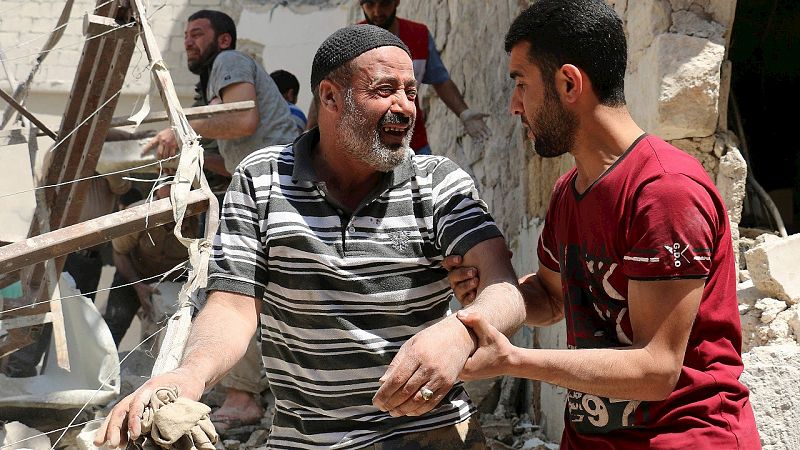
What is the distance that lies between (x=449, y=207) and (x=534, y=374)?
2.11 feet

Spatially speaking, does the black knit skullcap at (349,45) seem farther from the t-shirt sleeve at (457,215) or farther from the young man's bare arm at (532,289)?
the young man's bare arm at (532,289)

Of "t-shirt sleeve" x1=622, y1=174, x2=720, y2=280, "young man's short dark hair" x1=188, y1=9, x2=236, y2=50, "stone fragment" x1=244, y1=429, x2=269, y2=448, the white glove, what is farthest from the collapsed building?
"young man's short dark hair" x1=188, y1=9, x2=236, y2=50

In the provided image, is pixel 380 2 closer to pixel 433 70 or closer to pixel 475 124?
pixel 433 70

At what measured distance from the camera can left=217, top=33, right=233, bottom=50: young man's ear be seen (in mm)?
5832

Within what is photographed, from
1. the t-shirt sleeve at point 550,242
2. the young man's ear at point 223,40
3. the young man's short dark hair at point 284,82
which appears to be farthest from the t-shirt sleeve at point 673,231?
the young man's short dark hair at point 284,82

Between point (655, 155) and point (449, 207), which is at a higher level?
point (655, 155)

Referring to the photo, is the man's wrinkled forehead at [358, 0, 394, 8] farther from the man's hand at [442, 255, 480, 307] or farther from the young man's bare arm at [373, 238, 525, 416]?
the young man's bare arm at [373, 238, 525, 416]

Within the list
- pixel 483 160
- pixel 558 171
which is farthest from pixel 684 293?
pixel 483 160

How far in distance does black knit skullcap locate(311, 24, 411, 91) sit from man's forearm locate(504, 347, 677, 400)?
3.29 ft

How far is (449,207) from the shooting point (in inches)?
102

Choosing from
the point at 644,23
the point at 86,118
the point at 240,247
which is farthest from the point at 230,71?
the point at 240,247

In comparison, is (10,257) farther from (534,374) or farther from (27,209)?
(27,209)

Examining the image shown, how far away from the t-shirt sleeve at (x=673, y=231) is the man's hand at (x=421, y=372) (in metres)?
0.40

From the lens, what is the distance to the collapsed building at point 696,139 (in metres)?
3.32
